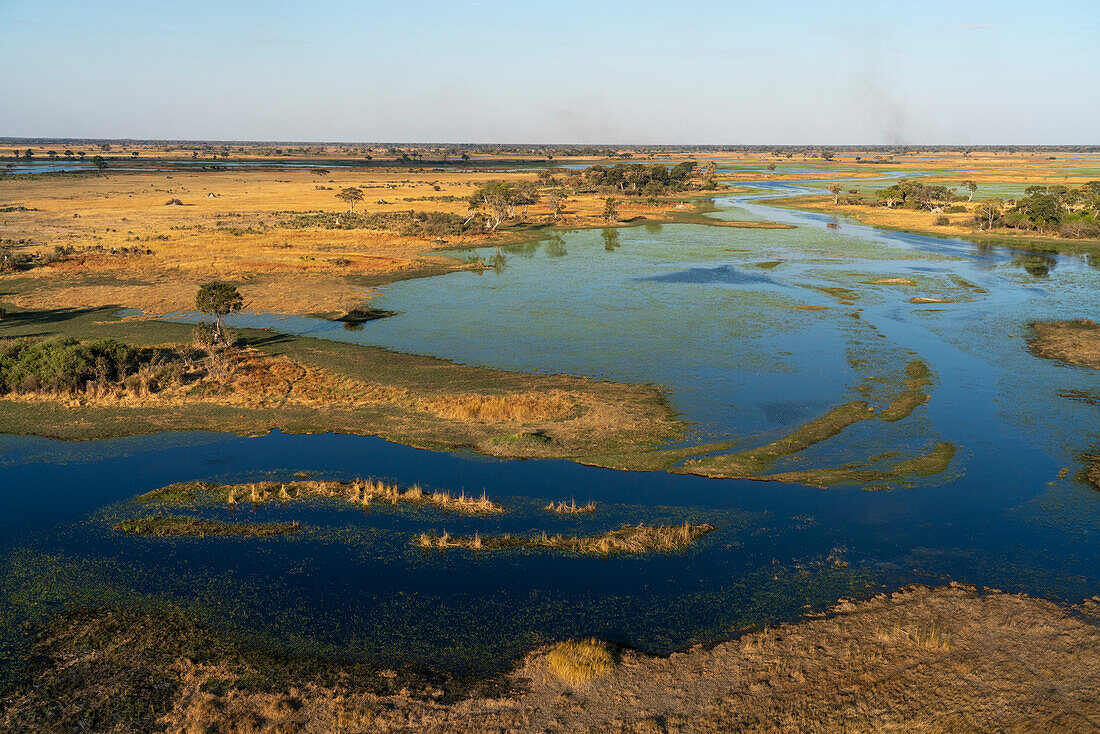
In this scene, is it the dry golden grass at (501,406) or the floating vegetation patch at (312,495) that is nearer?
the floating vegetation patch at (312,495)

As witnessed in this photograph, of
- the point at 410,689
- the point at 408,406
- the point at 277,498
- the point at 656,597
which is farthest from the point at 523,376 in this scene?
the point at 410,689

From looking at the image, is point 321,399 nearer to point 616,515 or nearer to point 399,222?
point 616,515

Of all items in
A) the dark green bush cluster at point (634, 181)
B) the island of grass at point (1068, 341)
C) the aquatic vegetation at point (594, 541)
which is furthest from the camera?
the dark green bush cluster at point (634, 181)

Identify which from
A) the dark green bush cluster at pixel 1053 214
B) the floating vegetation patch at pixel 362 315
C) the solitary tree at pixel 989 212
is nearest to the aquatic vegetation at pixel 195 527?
the floating vegetation patch at pixel 362 315

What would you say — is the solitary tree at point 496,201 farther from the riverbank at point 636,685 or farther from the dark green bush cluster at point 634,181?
the riverbank at point 636,685

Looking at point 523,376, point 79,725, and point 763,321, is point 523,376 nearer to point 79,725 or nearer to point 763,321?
point 763,321

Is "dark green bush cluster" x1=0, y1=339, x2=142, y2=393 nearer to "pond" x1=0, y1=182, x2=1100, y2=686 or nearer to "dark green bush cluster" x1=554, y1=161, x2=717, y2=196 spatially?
"pond" x1=0, y1=182, x2=1100, y2=686
